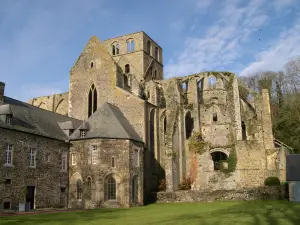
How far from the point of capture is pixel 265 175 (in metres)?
34.0

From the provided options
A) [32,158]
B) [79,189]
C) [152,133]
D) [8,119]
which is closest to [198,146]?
[152,133]

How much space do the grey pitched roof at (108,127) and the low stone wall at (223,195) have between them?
5.74m

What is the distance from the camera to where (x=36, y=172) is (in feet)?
87.2

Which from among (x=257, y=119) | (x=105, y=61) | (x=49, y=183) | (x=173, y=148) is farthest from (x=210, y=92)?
(x=49, y=183)

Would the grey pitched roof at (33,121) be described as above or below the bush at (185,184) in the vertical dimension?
above

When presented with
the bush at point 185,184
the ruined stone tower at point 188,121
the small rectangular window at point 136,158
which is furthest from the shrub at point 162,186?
the small rectangular window at point 136,158

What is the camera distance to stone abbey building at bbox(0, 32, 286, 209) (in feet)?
87.1

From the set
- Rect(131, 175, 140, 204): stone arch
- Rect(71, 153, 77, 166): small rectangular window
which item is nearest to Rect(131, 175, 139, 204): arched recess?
Rect(131, 175, 140, 204): stone arch

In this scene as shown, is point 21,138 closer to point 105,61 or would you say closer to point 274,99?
point 105,61

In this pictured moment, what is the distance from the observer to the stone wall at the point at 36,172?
951 inches

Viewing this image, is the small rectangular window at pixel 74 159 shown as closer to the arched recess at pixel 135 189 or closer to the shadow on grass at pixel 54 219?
the arched recess at pixel 135 189

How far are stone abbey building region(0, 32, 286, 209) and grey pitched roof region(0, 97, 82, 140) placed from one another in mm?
110

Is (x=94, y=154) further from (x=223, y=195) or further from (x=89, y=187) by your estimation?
(x=223, y=195)

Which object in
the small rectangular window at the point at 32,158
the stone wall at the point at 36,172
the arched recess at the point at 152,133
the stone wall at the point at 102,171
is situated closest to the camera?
the stone wall at the point at 36,172
